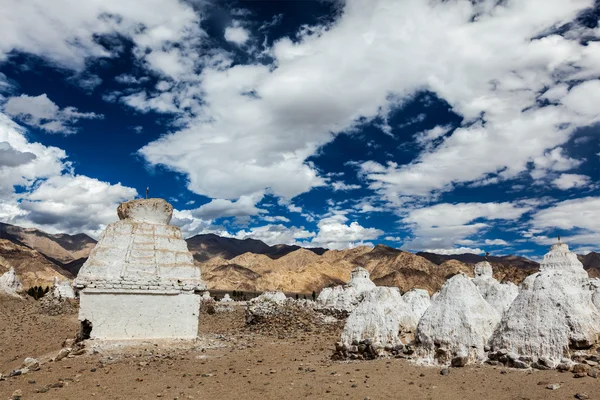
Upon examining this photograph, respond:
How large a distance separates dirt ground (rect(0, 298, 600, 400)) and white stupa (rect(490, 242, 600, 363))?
1.89ft

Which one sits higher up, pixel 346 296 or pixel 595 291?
pixel 595 291

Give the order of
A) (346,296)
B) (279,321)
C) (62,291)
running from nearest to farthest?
(279,321) < (346,296) < (62,291)

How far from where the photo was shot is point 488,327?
30.0 ft

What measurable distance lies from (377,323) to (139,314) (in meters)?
6.79

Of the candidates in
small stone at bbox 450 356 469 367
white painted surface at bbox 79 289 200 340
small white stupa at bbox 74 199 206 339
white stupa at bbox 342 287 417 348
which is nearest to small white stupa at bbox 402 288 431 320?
white stupa at bbox 342 287 417 348

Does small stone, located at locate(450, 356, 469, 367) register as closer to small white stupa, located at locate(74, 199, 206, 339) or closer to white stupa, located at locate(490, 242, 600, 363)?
white stupa, located at locate(490, 242, 600, 363)

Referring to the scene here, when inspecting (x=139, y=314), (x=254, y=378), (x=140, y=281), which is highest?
(x=140, y=281)

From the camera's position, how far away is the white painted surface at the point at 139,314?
12180 mm

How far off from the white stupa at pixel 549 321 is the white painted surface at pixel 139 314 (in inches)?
337

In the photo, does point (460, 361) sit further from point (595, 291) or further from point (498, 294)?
point (595, 291)

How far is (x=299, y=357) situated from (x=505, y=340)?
18.0 feet

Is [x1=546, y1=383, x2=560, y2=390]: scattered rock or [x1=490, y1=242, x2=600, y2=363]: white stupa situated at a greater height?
[x1=490, y1=242, x2=600, y2=363]: white stupa

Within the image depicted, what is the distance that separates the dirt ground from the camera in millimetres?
7262

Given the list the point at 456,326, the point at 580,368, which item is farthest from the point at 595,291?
the point at 580,368
